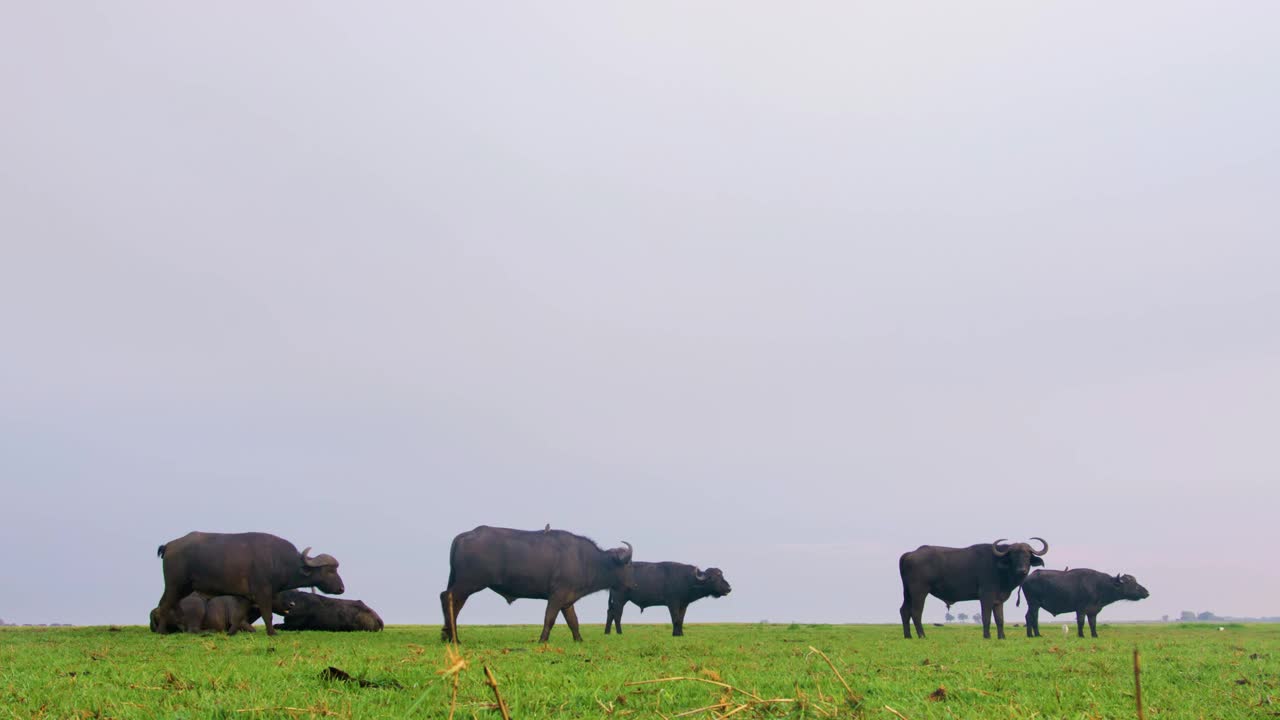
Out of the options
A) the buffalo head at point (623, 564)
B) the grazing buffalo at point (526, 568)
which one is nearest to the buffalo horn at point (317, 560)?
the grazing buffalo at point (526, 568)

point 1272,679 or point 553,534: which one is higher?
Result: point 553,534

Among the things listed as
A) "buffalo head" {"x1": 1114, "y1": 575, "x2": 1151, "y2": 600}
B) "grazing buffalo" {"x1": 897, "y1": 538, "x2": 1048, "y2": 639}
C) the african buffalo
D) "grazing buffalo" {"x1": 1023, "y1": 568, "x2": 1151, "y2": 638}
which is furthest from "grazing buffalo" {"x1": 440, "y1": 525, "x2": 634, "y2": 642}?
"buffalo head" {"x1": 1114, "y1": 575, "x2": 1151, "y2": 600}

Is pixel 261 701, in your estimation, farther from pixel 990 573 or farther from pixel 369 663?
pixel 990 573

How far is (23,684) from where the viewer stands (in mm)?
8477

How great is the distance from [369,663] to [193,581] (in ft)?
38.7

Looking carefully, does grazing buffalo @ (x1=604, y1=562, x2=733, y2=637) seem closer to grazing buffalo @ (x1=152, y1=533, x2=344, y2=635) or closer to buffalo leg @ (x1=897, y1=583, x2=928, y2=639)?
buffalo leg @ (x1=897, y1=583, x2=928, y2=639)

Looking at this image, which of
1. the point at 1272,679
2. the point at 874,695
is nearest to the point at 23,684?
the point at 874,695

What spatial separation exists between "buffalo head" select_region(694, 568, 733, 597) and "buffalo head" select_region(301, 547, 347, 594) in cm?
1051

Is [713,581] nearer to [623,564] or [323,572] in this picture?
[623,564]

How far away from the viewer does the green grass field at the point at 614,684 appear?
6793 mm

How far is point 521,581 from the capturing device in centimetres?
1831

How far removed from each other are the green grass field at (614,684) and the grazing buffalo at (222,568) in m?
5.79

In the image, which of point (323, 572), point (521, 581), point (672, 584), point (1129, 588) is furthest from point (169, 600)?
point (1129, 588)

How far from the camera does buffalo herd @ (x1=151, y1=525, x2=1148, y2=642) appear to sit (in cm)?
1830
